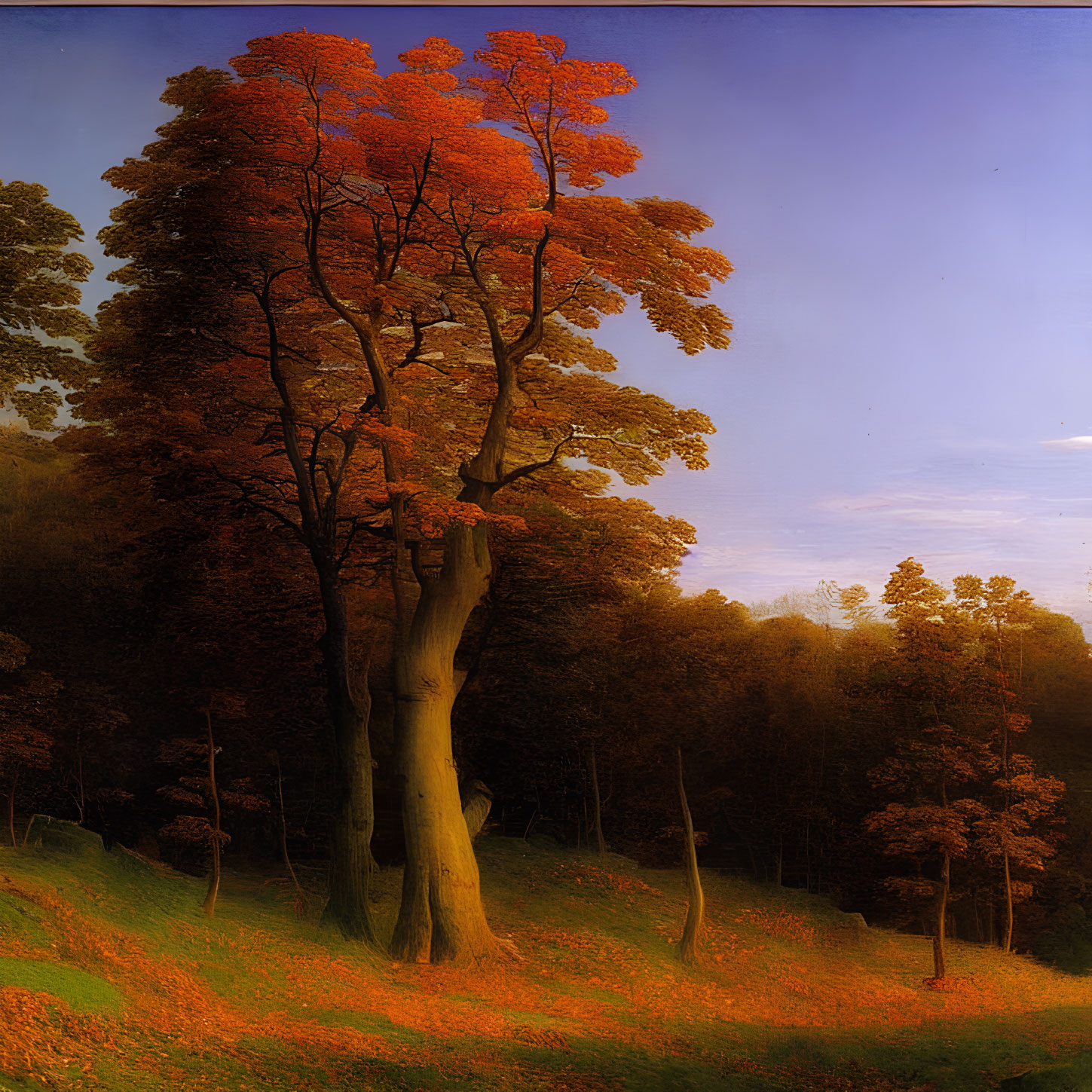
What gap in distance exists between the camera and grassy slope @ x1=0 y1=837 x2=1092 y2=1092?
12.7 ft

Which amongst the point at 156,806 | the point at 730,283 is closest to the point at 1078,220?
the point at 730,283

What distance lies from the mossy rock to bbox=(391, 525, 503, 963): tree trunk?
1466 millimetres

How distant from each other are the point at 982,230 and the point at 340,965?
14.7 ft

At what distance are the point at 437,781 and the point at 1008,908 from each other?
2.56 meters

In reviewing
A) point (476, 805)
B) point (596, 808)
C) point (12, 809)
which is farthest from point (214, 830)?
point (596, 808)

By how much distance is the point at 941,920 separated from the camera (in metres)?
4.12

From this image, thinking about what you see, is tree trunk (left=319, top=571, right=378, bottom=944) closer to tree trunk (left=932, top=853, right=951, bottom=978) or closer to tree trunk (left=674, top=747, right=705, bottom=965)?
tree trunk (left=674, top=747, right=705, bottom=965)

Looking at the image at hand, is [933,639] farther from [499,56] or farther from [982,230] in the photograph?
[499,56]

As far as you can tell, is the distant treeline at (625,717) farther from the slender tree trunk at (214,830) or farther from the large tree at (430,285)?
the large tree at (430,285)

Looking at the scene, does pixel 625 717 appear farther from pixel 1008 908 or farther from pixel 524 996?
pixel 1008 908

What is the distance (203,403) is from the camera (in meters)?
4.48

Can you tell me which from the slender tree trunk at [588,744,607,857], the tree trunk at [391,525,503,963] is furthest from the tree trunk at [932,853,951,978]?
the tree trunk at [391,525,503,963]

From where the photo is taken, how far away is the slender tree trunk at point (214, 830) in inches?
168

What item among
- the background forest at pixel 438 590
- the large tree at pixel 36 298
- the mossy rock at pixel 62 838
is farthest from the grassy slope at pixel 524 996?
the large tree at pixel 36 298
